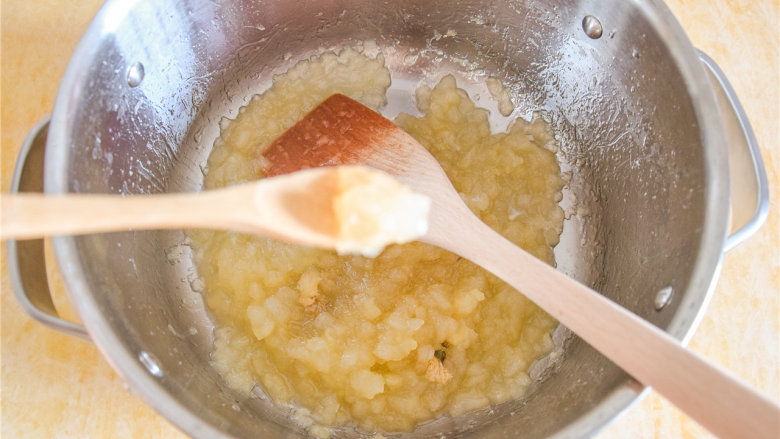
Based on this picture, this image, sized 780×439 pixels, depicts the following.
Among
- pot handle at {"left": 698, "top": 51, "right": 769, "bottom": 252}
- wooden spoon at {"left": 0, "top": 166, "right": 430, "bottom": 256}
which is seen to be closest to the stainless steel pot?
pot handle at {"left": 698, "top": 51, "right": 769, "bottom": 252}

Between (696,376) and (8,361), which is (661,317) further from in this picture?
(8,361)

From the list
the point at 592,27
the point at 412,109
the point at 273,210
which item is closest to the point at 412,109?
the point at 412,109

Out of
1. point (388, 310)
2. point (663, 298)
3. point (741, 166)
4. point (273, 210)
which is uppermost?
point (273, 210)

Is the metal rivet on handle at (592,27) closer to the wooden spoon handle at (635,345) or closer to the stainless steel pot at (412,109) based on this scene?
the stainless steel pot at (412,109)

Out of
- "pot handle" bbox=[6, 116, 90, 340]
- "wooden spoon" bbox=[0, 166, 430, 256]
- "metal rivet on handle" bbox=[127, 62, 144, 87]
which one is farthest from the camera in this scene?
"metal rivet on handle" bbox=[127, 62, 144, 87]

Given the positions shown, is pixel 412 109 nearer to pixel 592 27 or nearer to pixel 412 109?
pixel 412 109

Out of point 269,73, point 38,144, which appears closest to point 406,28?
point 269,73

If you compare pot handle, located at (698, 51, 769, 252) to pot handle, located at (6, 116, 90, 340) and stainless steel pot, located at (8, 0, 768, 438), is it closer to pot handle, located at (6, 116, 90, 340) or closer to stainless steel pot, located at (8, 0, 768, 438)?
stainless steel pot, located at (8, 0, 768, 438)
